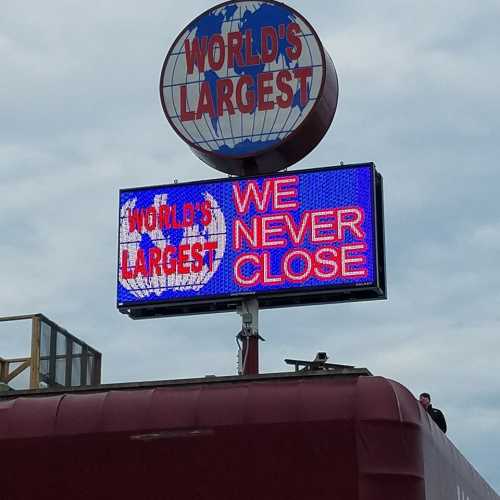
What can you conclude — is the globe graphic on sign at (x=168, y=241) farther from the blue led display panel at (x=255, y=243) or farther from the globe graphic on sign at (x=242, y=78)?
the globe graphic on sign at (x=242, y=78)

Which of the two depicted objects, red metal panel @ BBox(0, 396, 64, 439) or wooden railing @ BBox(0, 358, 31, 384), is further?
wooden railing @ BBox(0, 358, 31, 384)

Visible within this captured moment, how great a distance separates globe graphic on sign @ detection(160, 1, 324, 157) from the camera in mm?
25000

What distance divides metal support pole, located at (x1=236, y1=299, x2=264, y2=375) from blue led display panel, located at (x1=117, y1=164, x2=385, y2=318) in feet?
0.91

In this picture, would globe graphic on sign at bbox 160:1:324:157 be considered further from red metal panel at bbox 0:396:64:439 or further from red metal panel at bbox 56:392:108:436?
red metal panel at bbox 0:396:64:439

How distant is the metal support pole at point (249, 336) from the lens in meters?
23.6

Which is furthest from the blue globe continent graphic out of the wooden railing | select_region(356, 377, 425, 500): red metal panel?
select_region(356, 377, 425, 500): red metal panel

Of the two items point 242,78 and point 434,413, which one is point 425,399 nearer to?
point 434,413

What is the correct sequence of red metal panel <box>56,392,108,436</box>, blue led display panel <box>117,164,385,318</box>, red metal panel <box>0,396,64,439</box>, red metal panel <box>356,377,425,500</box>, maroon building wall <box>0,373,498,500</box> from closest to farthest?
red metal panel <box>356,377,425,500</box> < maroon building wall <box>0,373,498,500</box> < red metal panel <box>56,392,108,436</box> < red metal panel <box>0,396,64,439</box> < blue led display panel <box>117,164,385,318</box>

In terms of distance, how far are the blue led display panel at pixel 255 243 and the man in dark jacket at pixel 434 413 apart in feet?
8.71

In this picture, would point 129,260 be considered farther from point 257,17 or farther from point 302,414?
point 302,414

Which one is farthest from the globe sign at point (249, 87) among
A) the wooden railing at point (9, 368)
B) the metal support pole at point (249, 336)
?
the wooden railing at point (9, 368)

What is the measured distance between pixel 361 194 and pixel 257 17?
4.55 meters

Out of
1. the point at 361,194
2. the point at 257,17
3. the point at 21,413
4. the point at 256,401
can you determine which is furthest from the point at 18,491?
the point at 257,17

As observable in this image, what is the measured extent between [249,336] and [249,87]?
5033mm
